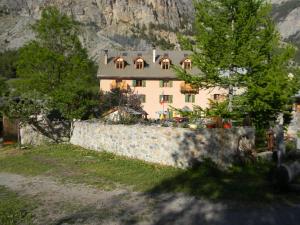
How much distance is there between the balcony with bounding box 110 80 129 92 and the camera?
57831 mm

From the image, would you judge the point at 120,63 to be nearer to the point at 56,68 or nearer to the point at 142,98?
the point at 142,98

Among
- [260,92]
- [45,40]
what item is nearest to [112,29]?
[45,40]

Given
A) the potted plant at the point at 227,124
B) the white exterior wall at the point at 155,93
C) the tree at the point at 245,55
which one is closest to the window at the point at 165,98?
the white exterior wall at the point at 155,93

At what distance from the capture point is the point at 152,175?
1980 centimetres

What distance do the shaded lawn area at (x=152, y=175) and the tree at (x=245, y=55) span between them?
5.01m

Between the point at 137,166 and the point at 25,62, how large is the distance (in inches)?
610

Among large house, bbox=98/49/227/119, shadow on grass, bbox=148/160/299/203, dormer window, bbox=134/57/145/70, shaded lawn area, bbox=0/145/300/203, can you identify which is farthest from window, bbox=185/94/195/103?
shadow on grass, bbox=148/160/299/203

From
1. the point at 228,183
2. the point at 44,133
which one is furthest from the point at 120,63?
the point at 228,183

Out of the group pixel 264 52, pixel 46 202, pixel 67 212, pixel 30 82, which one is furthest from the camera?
pixel 30 82

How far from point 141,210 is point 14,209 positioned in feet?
15.4

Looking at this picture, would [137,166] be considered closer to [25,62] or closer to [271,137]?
[271,137]

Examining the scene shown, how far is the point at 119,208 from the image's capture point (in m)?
14.9

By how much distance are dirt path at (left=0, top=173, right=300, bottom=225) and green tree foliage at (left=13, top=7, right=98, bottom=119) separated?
52.3 feet

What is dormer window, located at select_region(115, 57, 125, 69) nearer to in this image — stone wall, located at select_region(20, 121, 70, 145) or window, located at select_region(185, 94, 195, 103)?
window, located at select_region(185, 94, 195, 103)
